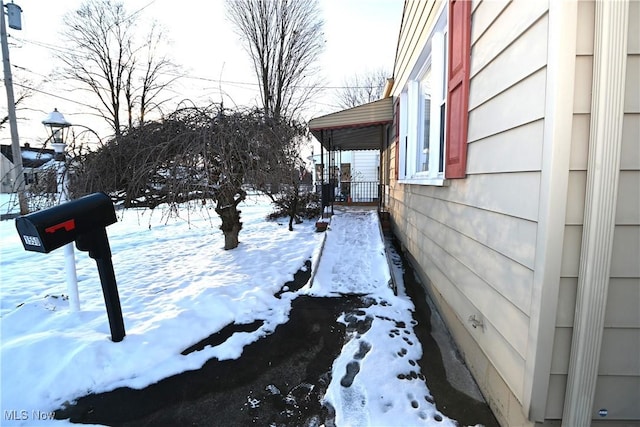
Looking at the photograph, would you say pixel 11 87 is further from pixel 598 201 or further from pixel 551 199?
pixel 598 201

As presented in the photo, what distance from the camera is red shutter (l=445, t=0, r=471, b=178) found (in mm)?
2357

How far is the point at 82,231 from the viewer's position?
2.29 meters

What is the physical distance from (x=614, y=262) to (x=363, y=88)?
29.7 metres

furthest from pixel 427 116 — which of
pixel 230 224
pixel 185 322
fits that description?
pixel 185 322

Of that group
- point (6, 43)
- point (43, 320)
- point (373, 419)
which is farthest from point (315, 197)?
point (6, 43)

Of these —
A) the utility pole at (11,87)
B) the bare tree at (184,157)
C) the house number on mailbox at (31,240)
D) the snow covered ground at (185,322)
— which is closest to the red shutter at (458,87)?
the snow covered ground at (185,322)

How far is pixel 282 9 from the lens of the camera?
44.6 feet

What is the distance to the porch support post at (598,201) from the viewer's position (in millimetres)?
1269

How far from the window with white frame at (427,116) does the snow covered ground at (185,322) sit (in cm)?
144


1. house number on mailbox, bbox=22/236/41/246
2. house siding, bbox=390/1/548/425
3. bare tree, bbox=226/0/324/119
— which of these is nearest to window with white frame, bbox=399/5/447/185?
house siding, bbox=390/1/548/425

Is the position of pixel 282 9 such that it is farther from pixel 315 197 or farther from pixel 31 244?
pixel 31 244

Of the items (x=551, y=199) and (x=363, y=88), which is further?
(x=363, y=88)

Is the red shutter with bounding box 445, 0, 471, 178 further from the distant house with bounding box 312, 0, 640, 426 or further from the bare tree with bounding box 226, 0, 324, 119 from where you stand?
the bare tree with bounding box 226, 0, 324, 119

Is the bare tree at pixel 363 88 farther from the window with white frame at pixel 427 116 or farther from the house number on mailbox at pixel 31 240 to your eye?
the house number on mailbox at pixel 31 240
